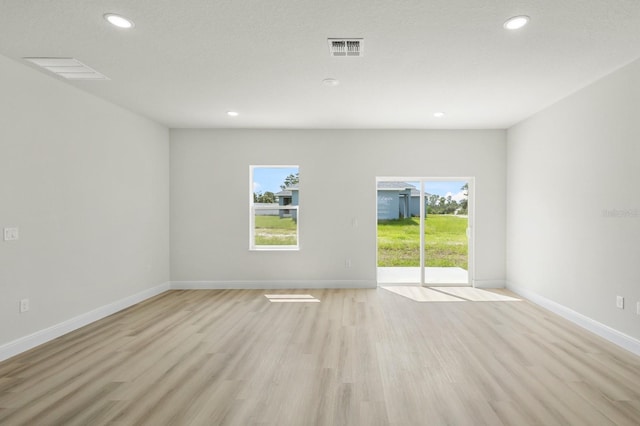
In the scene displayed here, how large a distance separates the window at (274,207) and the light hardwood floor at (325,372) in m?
1.85

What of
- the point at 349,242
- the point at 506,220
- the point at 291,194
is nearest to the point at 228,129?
the point at 291,194

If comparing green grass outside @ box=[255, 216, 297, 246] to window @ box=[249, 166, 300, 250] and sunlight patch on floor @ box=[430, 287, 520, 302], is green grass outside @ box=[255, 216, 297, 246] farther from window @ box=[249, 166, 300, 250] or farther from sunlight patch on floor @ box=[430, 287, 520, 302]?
sunlight patch on floor @ box=[430, 287, 520, 302]

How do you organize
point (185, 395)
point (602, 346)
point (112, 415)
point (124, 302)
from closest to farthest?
point (112, 415)
point (185, 395)
point (602, 346)
point (124, 302)

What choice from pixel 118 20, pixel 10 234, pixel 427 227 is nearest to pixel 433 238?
pixel 427 227

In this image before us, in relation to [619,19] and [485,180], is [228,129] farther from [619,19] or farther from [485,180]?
[619,19]

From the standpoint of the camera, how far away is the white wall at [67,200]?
327 cm

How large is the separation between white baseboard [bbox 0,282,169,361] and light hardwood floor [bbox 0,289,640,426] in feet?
0.31

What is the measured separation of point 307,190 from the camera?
6062 mm

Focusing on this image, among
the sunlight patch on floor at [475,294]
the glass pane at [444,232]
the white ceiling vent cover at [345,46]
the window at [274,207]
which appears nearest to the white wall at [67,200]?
the window at [274,207]

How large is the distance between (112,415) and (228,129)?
475 centimetres

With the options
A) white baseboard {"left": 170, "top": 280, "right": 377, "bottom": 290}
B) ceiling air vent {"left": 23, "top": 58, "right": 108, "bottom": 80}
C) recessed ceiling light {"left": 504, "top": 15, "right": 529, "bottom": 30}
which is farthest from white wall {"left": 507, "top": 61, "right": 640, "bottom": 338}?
ceiling air vent {"left": 23, "top": 58, "right": 108, "bottom": 80}

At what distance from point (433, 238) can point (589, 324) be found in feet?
8.62

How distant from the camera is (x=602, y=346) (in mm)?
3430

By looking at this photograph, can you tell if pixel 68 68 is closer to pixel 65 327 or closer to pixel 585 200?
pixel 65 327
